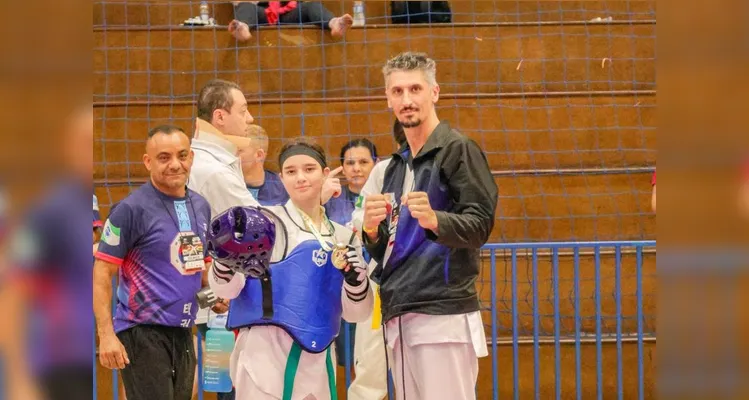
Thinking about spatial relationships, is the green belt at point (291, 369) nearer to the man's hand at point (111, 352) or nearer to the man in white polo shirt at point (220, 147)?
the man's hand at point (111, 352)

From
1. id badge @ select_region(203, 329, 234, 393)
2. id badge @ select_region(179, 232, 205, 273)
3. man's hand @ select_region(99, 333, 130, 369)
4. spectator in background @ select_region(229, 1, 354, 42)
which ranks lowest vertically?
id badge @ select_region(203, 329, 234, 393)

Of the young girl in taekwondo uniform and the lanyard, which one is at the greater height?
the lanyard

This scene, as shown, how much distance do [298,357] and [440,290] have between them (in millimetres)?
562

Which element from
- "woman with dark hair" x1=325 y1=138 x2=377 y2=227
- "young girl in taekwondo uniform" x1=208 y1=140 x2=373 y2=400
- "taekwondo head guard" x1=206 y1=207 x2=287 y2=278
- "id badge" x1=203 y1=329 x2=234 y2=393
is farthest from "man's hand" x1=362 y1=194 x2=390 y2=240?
"woman with dark hair" x1=325 y1=138 x2=377 y2=227

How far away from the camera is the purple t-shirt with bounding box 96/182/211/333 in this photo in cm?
314

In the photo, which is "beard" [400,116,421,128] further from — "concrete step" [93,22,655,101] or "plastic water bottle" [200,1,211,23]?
"plastic water bottle" [200,1,211,23]

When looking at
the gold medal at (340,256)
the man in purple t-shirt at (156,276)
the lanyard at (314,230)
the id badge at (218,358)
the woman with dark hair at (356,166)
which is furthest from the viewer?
the woman with dark hair at (356,166)

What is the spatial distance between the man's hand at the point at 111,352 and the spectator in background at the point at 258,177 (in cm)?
166
